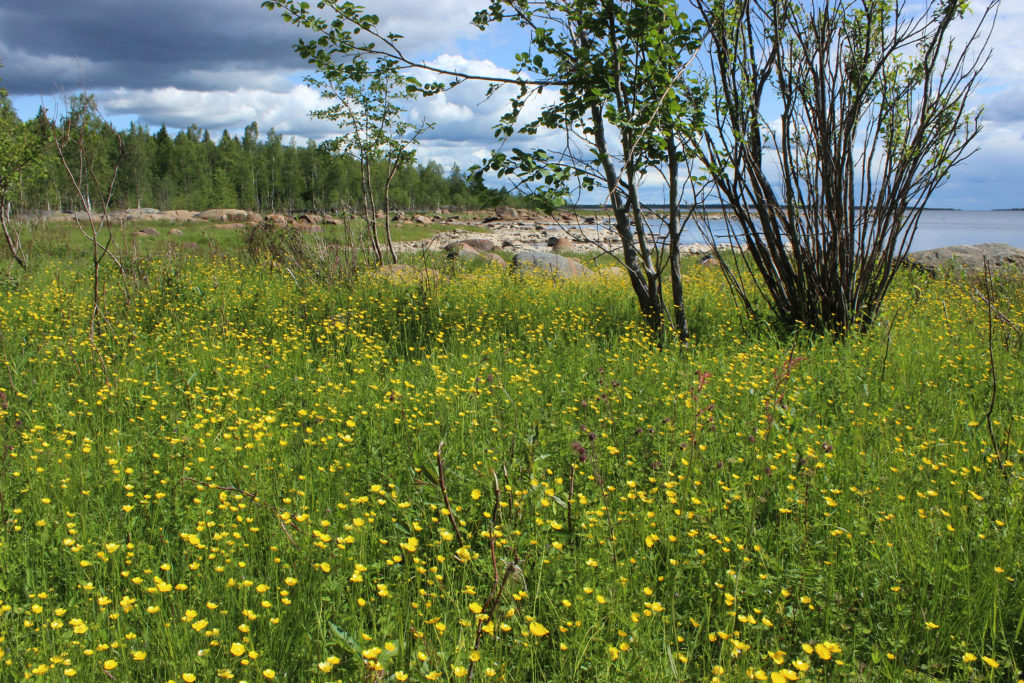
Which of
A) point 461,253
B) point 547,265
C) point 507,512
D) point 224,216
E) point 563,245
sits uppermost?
point 224,216

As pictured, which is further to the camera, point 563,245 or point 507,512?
point 563,245

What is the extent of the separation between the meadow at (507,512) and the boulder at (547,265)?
5431 millimetres

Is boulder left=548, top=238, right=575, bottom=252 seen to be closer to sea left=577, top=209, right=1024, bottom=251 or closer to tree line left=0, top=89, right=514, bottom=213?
sea left=577, top=209, right=1024, bottom=251

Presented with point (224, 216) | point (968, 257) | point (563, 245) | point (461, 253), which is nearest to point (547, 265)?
point (461, 253)

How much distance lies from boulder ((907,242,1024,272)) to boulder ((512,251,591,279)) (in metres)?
6.00

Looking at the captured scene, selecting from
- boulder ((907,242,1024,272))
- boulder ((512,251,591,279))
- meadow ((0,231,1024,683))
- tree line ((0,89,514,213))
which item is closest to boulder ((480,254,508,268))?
boulder ((512,251,591,279))

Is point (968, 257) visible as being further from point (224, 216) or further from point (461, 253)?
point (224, 216)

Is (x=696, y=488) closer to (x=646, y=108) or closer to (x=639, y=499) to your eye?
(x=639, y=499)

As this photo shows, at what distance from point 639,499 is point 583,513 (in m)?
0.35

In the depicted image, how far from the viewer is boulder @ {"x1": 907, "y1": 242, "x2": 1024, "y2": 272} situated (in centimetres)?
1072

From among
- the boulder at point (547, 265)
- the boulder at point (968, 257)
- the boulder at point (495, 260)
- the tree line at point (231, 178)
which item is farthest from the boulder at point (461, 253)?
the tree line at point (231, 178)

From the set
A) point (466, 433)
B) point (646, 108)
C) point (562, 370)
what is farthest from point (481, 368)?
point (646, 108)

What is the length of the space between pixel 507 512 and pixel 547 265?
30.6ft

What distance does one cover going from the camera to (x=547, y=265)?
1184 centimetres
